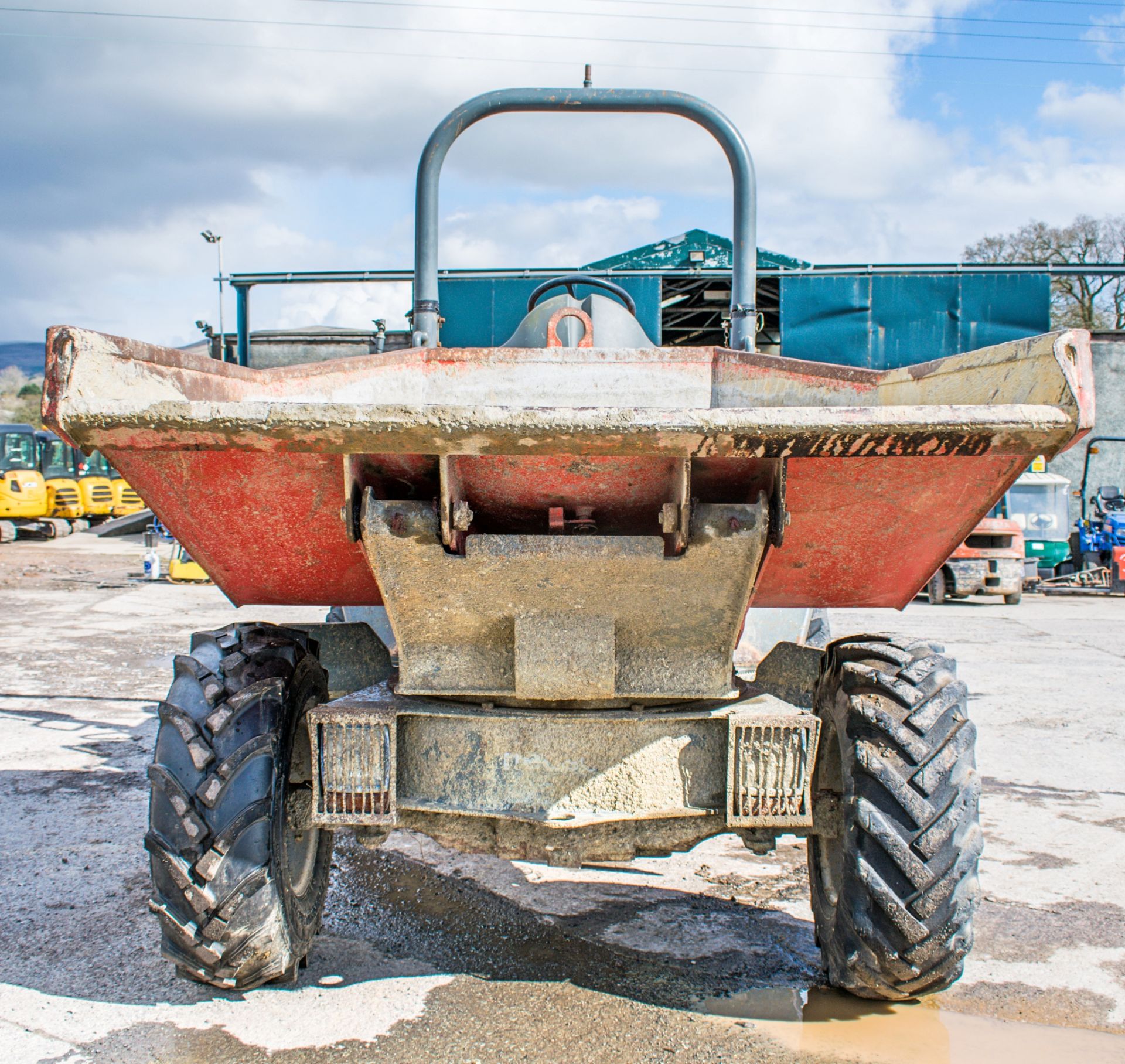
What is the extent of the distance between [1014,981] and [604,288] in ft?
10.2

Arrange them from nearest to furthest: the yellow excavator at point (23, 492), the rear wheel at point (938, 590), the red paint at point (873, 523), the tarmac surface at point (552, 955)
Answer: the red paint at point (873, 523) < the tarmac surface at point (552, 955) < the rear wheel at point (938, 590) < the yellow excavator at point (23, 492)

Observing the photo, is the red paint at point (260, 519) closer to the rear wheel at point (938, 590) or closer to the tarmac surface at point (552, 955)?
the tarmac surface at point (552, 955)

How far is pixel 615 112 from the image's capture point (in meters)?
3.81

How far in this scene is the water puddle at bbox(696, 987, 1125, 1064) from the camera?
2361 mm

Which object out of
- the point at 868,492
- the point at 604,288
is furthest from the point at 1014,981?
the point at 604,288

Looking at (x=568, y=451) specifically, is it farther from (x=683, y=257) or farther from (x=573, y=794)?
(x=683, y=257)

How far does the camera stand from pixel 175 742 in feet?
7.90

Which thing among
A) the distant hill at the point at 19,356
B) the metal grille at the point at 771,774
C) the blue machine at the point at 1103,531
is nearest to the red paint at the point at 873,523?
the metal grille at the point at 771,774

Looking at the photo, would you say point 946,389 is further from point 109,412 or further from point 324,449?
point 109,412

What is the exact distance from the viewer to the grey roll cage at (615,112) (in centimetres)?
373

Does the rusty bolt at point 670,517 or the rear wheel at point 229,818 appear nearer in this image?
the rusty bolt at point 670,517

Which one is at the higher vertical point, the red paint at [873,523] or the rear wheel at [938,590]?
the red paint at [873,523]

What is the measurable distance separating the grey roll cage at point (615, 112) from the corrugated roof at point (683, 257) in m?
11.6

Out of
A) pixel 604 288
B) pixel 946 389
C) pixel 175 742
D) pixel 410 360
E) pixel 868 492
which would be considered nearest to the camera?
pixel 868 492
